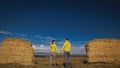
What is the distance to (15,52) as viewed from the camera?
3703 centimetres

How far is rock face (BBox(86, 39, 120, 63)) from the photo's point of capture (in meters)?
37.8

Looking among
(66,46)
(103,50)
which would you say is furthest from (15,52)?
(103,50)

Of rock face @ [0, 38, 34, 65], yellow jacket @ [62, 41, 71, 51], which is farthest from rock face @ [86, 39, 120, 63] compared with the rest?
rock face @ [0, 38, 34, 65]

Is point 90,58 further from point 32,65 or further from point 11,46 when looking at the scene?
point 11,46

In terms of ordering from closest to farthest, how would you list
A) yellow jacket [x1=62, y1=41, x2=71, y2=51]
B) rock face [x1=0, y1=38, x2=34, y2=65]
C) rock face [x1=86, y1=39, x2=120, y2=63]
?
yellow jacket [x1=62, y1=41, x2=71, y2=51] → rock face [x1=0, y1=38, x2=34, y2=65] → rock face [x1=86, y1=39, x2=120, y2=63]

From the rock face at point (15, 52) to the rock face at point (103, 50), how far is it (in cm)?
752

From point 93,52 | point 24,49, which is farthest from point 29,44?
point 93,52

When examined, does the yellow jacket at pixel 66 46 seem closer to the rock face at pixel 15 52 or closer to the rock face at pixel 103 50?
the rock face at pixel 103 50

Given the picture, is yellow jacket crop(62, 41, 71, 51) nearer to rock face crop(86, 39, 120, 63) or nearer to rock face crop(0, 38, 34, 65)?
rock face crop(86, 39, 120, 63)

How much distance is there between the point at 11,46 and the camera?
3706 cm

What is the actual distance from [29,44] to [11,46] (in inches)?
88.1

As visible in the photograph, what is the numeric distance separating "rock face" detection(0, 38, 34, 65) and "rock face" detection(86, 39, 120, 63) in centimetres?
752

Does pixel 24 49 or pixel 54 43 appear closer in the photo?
pixel 54 43

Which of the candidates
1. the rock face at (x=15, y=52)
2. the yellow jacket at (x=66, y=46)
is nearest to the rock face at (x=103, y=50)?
the yellow jacket at (x=66, y=46)
